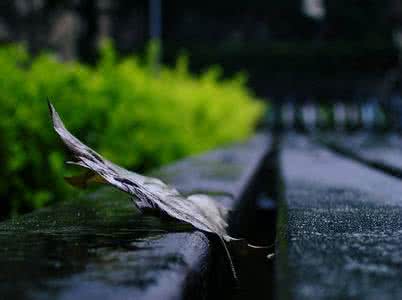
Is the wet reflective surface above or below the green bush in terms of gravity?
above

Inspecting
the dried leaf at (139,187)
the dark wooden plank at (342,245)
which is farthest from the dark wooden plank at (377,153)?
the dried leaf at (139,187)

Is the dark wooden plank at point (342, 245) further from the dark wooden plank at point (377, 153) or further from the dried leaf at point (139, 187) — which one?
the dark wooden plank at point (377, 153)

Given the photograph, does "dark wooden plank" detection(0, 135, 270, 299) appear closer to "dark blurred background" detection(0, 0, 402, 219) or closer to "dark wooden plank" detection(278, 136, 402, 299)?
"dark wooden plank" detection(278, 136, 402, 299)

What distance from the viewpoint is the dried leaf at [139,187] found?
799 mm

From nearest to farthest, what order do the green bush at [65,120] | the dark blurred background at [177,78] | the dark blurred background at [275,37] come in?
the green bush at [65,120], the dark blurred background at [177,78], the dark blurred background at [275,37]

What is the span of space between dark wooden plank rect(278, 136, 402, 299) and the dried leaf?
0.32 ft

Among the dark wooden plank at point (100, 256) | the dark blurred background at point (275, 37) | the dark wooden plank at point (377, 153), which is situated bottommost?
the dark blurred background at point (275, 37)

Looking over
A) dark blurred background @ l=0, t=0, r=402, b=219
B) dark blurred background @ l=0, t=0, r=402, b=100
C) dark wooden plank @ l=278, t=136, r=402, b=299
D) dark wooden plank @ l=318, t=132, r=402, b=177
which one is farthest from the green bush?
dark blurred background @ l=0, t=0, r=402, b=100

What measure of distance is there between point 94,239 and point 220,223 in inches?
12.0

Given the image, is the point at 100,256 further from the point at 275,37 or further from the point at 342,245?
the point at 275,37

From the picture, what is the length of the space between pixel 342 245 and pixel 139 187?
0.85ft

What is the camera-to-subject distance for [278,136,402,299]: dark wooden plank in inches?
19.3

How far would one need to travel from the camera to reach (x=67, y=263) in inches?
24.9

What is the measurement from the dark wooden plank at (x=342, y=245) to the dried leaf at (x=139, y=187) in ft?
0.32
